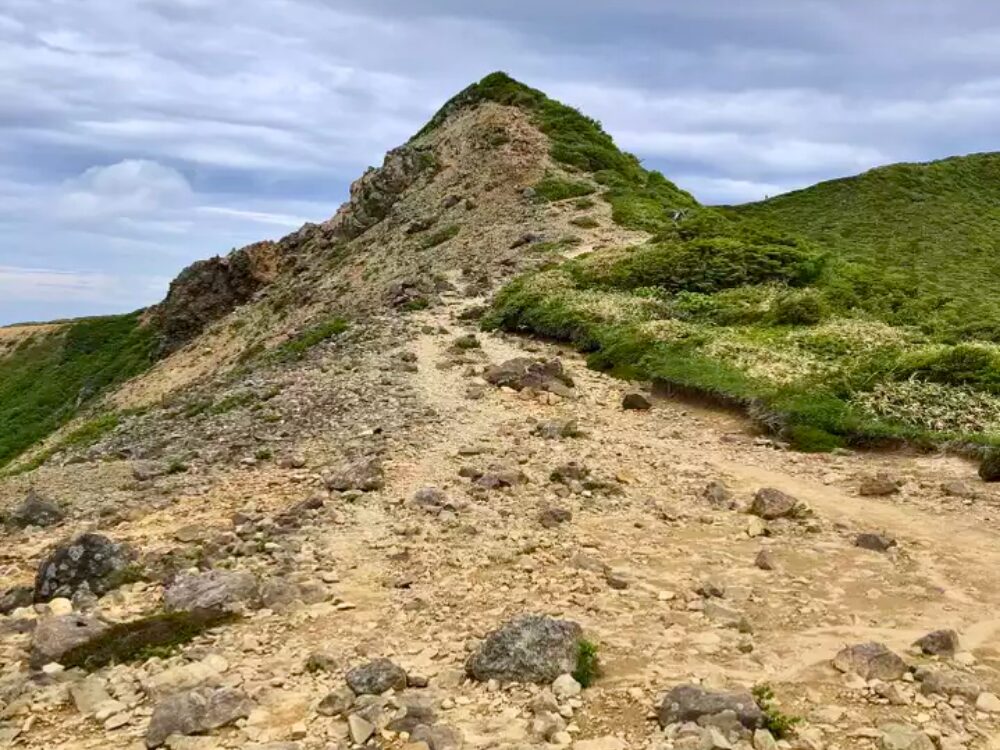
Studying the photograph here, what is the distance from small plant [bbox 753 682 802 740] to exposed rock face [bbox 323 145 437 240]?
48440mm

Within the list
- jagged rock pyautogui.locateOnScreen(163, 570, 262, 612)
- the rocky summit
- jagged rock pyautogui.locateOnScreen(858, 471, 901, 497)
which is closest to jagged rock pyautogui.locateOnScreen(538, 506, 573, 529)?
the rocky summit

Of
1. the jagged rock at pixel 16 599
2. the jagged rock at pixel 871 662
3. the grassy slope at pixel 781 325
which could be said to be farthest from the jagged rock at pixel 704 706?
the grassy slope at pixel 781 325

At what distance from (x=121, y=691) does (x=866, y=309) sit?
78.3ft

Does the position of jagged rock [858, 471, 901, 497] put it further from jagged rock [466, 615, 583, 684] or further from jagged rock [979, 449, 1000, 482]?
jagged rock [466, 615, 583, 684]

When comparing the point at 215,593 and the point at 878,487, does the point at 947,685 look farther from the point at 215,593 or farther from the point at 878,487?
the point at 215,593

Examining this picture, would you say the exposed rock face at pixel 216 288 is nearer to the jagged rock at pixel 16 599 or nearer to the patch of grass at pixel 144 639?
the jagged rock at pixel 16 599

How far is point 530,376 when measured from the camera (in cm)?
2177

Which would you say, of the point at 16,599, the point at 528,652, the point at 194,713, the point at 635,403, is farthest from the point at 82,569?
the point at 635,403

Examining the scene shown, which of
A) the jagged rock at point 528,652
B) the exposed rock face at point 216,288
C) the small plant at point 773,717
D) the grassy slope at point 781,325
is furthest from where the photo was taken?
the exposed rock face at point 216,288

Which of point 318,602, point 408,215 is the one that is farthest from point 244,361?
point 318,602

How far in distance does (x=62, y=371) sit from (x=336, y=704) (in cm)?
8343

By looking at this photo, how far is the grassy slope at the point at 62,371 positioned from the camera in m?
62.6

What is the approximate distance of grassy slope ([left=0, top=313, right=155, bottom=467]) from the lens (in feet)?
205

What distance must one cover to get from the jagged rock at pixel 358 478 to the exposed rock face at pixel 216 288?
44720 millimetres
